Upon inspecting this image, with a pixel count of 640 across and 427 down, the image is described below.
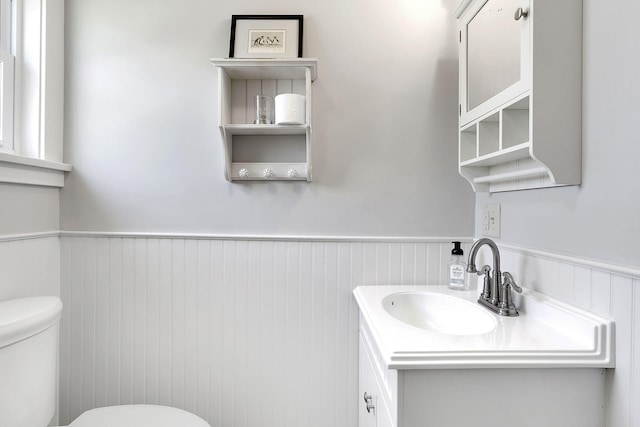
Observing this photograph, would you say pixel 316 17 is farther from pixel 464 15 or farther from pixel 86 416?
pixel 86 416

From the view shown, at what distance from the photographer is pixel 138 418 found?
1174mm

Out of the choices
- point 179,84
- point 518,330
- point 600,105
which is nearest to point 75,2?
point 179,84

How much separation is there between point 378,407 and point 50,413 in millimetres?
1102

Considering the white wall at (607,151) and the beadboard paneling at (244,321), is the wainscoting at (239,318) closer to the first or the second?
the beadboard paneling at (244,321)

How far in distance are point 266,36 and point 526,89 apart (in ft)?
3.25

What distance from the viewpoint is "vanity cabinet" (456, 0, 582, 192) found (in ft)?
2.88

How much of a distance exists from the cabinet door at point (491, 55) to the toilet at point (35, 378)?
4.61 feet

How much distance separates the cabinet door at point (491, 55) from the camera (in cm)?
93

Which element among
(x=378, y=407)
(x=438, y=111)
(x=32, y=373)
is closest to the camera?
(x=378, y=407)

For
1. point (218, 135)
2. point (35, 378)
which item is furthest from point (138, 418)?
point (218, 135)

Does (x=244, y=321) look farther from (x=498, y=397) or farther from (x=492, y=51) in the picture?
(x=492, y=51)

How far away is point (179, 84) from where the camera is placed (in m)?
1.47

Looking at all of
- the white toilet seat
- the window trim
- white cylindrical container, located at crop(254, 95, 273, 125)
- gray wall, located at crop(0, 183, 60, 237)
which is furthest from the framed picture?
the white toilet seat

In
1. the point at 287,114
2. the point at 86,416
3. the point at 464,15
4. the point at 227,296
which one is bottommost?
the point at 86,416
